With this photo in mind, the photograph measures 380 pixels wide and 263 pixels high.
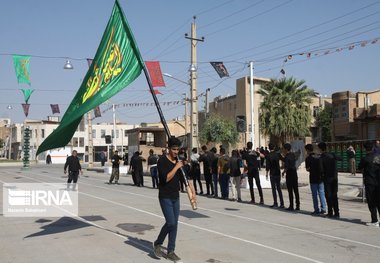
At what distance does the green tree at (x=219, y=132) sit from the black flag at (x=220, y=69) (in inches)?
953

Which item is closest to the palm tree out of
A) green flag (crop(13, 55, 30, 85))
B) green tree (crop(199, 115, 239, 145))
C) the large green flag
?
green tree (crop(199, 115, 239, 145))

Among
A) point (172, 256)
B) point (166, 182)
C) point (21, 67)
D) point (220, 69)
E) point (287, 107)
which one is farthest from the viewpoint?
point (287, 107)

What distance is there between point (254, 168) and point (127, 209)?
14.3 feet

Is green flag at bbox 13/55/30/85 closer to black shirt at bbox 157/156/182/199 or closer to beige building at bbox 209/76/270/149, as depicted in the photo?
black shirt at bbox 157/156/182/199

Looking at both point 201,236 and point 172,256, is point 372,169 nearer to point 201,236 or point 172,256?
point 201,236

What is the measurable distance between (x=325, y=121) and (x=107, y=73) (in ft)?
Answer: 159

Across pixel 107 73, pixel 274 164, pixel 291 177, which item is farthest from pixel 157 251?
pixel 274 164

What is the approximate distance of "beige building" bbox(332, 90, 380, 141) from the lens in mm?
39281

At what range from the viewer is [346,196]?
17844 mm

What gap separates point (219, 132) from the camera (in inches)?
2052

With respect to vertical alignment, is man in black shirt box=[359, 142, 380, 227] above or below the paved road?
above

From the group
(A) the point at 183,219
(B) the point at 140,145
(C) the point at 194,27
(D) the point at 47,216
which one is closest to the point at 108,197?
(D) the point at 47,216

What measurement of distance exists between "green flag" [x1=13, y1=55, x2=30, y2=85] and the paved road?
1307 centimetres

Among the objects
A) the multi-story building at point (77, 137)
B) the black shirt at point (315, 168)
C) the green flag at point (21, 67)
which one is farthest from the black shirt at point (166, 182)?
the multi-story building at point (77, 137)
